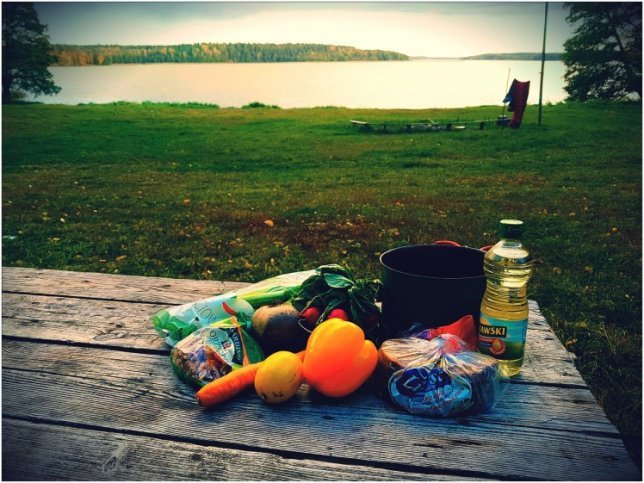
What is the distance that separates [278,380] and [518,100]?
16204 millimetres

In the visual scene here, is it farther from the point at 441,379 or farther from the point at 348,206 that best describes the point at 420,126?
the point at 441,379

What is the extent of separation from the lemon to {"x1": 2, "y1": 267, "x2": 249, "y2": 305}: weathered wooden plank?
964mm

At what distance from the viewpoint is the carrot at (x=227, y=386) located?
148 cm

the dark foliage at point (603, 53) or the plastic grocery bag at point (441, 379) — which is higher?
the dark foliage at point (603, 53)

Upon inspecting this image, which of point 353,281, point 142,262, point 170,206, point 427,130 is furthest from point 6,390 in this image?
point 427,130

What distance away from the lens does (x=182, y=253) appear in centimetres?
549

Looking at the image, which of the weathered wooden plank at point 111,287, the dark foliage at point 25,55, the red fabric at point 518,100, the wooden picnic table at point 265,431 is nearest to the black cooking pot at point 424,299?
the wooden picnic table at point 265,431

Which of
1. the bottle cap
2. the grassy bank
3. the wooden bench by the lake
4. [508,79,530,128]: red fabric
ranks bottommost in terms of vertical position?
the grassy bank

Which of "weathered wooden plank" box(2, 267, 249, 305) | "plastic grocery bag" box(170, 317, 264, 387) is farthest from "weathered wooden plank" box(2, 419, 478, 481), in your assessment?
"weathered wooden plank" box(2, 267, 249, 305)

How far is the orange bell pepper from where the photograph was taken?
147 cm

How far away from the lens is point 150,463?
1271 mm

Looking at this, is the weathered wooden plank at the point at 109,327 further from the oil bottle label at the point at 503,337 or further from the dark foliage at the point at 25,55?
the dark foliage at the point at 25,55

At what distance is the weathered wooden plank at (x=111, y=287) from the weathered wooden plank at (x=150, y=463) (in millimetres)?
1018

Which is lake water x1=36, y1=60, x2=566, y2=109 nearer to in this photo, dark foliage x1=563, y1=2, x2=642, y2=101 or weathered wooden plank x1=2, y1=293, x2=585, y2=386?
dark foliage x1=563, y1=2, x2=642, y2=101
